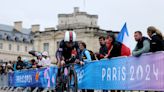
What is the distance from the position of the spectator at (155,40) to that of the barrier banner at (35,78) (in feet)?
28.5

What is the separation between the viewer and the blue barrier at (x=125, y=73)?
1188 cm

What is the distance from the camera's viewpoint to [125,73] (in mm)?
13703

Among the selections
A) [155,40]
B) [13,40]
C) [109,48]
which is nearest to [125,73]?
[109,48]

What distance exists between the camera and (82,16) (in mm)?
96000

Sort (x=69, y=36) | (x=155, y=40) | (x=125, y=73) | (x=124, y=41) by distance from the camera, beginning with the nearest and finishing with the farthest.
A: (x=155, y=40), (x=125, y=73), (x=69, y=36), (x=124, y=41)

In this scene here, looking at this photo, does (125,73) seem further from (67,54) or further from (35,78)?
(35,78)

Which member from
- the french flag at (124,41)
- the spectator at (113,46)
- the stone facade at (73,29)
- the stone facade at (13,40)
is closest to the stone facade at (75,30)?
the stone facade at (73,29)

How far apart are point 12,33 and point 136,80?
5352 inches

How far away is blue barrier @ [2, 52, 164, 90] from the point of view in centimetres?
1188

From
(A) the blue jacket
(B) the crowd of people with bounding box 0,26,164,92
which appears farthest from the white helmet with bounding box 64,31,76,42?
(A) the blue jacket

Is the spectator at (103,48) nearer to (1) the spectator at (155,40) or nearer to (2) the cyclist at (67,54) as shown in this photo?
(2) the cyclist at (67,54)

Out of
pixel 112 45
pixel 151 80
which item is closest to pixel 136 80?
pixel 151 80

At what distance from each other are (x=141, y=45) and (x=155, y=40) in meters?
0.85

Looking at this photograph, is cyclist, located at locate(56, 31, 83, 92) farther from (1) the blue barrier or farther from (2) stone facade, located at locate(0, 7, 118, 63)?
(2) stone facade, located at locate(0, 7, 118, 63)
